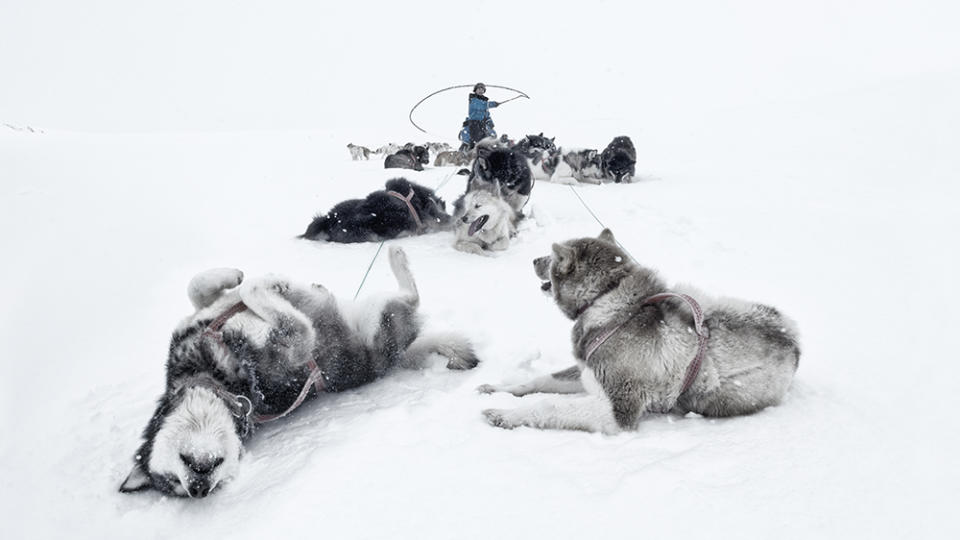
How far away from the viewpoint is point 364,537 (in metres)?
1.56

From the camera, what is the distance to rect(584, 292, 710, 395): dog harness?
229 cm

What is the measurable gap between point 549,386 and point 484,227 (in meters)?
3.23

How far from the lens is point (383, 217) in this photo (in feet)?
19.9

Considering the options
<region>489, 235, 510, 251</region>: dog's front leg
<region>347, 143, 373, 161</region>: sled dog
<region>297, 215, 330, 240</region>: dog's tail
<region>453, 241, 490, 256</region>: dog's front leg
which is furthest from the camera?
<region>347, 143, 373, 161</region>: sled dog

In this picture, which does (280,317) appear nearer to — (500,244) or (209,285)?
(209,285)

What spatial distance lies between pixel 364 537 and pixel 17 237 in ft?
15.8

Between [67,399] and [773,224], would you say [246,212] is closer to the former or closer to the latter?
[67,399]

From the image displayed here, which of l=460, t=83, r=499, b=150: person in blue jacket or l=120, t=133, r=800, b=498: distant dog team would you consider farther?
l=460, t=83, r=499, b=150: person in blue jacket

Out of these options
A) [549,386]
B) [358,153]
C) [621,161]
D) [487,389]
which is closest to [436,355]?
[487,389]

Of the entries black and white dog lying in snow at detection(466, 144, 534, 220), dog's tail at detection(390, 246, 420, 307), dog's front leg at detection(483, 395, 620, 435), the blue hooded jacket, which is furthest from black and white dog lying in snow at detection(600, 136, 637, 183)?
dog's front leg at detection(483, 395, 620, 435)

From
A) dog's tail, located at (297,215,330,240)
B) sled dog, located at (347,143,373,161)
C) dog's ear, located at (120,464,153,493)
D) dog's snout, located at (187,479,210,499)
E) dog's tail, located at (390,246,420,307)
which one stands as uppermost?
sled dog, located at (347,143,373,161)

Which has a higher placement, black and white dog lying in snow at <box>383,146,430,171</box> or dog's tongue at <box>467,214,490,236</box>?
black and white dog lying in snow at <box>383,146,430,171</box>

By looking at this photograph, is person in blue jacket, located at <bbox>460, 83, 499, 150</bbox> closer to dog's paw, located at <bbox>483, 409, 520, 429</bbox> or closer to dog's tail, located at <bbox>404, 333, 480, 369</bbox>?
dog's tail, located at <bbox>404, 333, 480, 369</bbox>

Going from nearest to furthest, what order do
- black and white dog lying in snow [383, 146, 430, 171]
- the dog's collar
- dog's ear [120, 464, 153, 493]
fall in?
1. dog's ear [120, 464, 153, 493]
2. the dog's collar
3. black and white dog lying in snow [383, 146, 430, 171]
